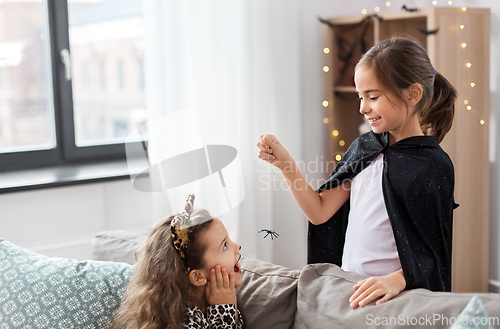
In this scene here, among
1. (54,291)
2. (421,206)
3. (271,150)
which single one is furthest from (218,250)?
(421,206)

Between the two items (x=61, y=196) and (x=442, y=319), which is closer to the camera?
Result: (x=442, y=319)

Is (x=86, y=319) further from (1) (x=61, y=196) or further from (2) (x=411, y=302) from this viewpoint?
(1) (x=61, y=196)

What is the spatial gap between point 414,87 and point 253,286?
660 millimetres

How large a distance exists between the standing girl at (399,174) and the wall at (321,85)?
1.14 metres

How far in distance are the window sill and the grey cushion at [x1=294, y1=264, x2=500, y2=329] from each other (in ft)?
3.87

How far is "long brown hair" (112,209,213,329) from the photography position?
3.58 feet

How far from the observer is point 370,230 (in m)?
1.30

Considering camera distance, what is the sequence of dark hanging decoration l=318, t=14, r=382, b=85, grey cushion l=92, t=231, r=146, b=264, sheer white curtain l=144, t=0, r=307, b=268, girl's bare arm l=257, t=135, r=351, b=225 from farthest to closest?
dark hanging decoration l=318, t=14, r=382, b=85, sheer white curtain l=144, t=0, r=307, b=268, grey cushion l=92, t=231, r=146, b=264, girl's bare arm l=257, t=135, r=351, b=225

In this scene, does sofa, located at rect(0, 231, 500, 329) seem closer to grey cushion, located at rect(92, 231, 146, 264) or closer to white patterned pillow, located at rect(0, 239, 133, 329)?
white patterned pillow, located at rect(0, 239, 133, 329)

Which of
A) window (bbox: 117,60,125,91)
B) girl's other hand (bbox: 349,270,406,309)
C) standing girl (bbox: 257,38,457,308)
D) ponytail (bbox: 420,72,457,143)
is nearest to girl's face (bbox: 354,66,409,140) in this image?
standing girl (bbox: 257,38,457,308)

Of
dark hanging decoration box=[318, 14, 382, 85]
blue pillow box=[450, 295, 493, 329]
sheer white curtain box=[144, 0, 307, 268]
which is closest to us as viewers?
blue pillow box=[450, 295, 493, 329]

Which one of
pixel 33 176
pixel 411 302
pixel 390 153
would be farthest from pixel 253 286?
pixel 33 176

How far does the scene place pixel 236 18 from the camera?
84.7 inches

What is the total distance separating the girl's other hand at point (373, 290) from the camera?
1024 millimetres
